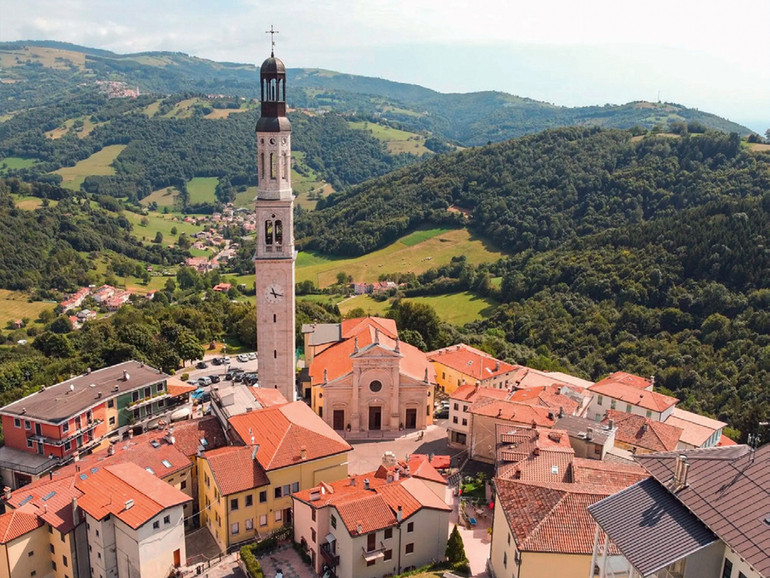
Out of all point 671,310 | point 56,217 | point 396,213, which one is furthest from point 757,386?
point 56,217

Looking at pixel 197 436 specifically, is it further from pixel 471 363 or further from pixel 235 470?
pixel 471 363

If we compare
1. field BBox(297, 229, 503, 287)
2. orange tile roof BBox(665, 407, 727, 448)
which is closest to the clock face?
orange tile roof BBox(665, 407, 727, 448)

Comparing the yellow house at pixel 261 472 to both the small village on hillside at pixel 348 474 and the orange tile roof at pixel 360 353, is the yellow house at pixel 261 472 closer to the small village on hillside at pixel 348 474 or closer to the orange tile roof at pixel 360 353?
the small village on hillside at pixel 348 474

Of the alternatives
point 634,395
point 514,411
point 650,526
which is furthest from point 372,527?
point 634,395

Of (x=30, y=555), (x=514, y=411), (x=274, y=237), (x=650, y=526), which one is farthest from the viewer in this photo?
(x=274, y=237)

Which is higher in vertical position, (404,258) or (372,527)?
(372,527)

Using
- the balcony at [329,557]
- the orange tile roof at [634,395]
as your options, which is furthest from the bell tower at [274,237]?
the orange tile roof at [634,395]
